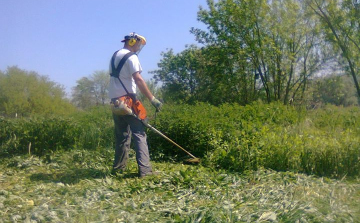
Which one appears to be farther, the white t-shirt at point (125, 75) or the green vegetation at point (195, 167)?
the white t-shirt at point (125, 75)

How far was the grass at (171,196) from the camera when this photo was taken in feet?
11.9

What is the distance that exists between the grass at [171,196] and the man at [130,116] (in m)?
0.23

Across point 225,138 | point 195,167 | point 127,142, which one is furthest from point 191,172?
point 225,138

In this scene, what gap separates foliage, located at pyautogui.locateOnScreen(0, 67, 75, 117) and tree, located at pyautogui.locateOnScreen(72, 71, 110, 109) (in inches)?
66.5

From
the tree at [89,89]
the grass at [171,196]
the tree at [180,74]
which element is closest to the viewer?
the grass at [171,196]

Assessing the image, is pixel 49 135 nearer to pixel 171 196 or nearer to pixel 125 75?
pixel 125 75

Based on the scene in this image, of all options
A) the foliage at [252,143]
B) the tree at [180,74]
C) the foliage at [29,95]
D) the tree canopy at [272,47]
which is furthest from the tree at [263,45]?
the foliage at [252,143]

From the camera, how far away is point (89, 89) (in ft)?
56.5

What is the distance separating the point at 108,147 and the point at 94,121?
43.0 inches

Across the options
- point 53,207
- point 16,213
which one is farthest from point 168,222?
point 16,213

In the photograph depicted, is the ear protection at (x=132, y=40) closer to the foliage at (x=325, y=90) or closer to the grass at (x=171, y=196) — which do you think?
the grass at (x=171, y=196)

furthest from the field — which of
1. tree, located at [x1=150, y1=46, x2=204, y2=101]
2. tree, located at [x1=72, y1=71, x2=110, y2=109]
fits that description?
tree, located at [x1=150, y1=46, x2=204, y2=101]

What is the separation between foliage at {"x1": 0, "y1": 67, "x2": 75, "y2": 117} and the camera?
13008mm

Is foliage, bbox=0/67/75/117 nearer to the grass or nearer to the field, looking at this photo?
the field
